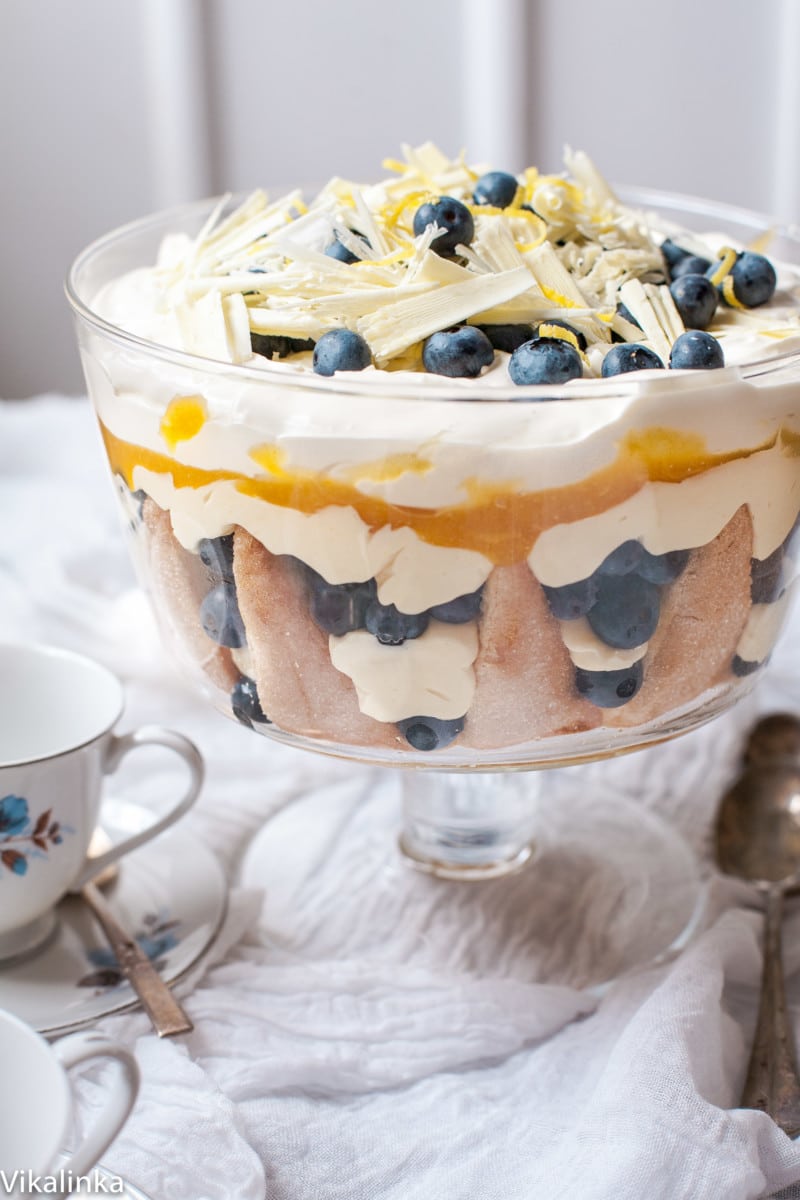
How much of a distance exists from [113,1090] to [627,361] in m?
0.47

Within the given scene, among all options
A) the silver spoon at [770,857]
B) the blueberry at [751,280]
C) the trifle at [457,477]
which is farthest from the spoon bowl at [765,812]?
the blueberry at [751,280]

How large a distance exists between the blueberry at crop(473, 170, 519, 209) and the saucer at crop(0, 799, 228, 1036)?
547mm

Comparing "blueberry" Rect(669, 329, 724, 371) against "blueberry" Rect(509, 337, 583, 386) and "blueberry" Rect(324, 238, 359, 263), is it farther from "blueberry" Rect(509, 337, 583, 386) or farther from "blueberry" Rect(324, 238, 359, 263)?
"blueberry" Rect(324, 238, 359, 263)

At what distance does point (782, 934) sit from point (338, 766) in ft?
1.42

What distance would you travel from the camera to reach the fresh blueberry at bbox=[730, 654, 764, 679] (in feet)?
2.85

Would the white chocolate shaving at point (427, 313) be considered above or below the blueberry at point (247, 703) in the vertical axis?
above

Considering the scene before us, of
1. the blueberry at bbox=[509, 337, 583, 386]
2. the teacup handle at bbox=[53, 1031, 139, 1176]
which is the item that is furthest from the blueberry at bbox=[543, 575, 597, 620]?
the teacup handle at bbox=[53, 1031, 139, 1176]

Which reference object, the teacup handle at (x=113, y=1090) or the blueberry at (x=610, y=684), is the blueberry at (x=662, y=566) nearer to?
the blueberry at (x=610, y=684)

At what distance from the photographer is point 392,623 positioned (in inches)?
29.9

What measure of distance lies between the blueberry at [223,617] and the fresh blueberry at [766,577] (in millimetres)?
317

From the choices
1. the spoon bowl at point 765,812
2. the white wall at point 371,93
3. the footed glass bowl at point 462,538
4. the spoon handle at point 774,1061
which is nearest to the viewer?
the footed glass bowl at point 462,538

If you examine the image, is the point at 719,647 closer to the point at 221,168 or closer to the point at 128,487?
the point at 128,487

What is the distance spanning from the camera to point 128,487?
0.88m

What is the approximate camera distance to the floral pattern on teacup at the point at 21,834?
0.88 metres
